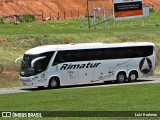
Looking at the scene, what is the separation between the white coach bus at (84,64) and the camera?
43.5m

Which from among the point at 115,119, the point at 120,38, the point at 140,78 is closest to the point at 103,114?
the point at 115,119

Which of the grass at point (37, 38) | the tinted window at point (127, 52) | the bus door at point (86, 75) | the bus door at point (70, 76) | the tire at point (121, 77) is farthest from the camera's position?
the grass at point (37, 38)

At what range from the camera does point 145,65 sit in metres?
48.9

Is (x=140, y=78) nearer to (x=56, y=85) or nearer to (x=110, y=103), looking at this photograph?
(x=56, y=85)

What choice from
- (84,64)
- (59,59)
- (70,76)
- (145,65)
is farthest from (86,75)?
(145,65)

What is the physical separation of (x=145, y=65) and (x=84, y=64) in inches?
237

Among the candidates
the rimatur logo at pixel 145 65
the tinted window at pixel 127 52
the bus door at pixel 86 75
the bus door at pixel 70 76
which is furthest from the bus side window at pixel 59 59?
the rimatur logo at pixel 145 65

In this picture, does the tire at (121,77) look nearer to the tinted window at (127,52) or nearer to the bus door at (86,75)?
the tinted window at (127,52)

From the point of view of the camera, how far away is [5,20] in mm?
89500

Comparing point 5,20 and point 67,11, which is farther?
point 67,11

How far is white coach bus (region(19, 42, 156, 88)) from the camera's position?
43.5 meters

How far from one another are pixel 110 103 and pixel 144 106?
265cm

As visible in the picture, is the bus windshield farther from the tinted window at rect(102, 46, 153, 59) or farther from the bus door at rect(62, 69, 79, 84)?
the tinted window at rect(102, 46, 153, 59)

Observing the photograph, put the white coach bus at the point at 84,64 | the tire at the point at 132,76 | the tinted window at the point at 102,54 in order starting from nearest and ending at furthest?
the white coach bus at the point at 84,64, the tinted window at the point at 102,54, the tire at the point at 132,76
